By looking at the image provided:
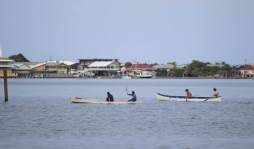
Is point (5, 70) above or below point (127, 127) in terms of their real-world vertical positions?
above

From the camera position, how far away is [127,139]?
120ft

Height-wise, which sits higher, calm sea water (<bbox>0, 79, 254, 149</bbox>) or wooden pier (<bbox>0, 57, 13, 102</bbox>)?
wooden pier (<bbox>0, 57, 13, 102</bbox>)

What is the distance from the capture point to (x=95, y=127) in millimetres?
42938

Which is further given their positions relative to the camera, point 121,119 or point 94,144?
point 121,119

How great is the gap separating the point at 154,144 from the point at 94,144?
2872 millimetres

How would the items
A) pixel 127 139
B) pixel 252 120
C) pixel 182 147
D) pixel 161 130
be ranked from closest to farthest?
pixel 182 147 → pixel 127 139 → pixel 161 130 → pixel 252 120

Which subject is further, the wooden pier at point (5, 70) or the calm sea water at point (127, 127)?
the wooden pier at point (5, 70)

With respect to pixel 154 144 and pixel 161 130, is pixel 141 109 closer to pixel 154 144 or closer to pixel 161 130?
→ pixel 161 130

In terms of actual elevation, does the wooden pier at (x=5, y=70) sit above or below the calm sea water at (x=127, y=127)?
above

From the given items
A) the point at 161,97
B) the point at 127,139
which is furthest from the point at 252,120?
the point at 161,97

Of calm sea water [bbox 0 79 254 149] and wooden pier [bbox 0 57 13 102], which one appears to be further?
wooden pier [bbox 0 57 13 102]

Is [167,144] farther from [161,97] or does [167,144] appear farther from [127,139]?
[161,97]

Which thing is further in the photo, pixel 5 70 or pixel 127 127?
pixel 5 70

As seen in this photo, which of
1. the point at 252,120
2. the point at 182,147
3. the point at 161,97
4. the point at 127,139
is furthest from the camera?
the point at 161,97
